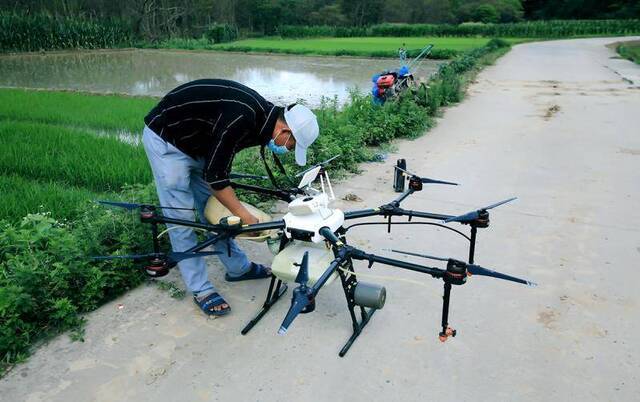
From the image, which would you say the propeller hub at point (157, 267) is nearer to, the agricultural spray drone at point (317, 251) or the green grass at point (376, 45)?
the agricultural spray drone at point (317, 251)

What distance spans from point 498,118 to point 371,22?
4854 centimetres

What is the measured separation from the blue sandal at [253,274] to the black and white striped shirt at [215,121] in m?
0.97

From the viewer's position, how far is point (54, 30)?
2639cm

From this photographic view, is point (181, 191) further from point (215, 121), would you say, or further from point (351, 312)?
point (351, 312)

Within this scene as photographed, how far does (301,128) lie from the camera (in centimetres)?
244

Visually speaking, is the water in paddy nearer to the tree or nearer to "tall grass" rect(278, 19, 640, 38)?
"tall grass" rect(278, 19, 640, 38)

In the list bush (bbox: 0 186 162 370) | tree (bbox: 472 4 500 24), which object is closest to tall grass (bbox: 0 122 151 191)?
bush (bbox: 0 186 162 370)

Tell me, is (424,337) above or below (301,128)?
below

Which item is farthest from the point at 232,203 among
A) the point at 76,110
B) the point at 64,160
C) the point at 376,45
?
the point at 376,45

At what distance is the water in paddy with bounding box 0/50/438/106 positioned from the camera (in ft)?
46.0

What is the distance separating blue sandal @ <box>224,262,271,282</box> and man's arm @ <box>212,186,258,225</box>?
30.4 inches

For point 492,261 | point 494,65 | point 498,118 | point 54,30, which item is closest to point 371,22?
point 54,30

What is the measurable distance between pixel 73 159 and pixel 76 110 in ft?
14.1

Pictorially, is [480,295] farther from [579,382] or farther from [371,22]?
[371,22]
